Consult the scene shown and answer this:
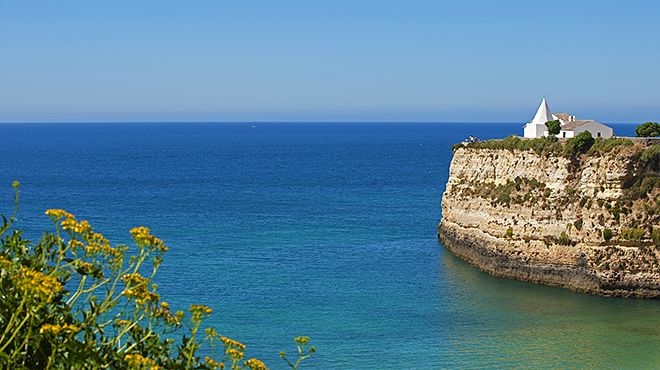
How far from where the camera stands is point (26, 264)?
7.74 meters

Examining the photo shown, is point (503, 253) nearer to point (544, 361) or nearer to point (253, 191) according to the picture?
point (544, 361)

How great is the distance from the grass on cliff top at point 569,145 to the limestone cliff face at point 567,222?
24 cm

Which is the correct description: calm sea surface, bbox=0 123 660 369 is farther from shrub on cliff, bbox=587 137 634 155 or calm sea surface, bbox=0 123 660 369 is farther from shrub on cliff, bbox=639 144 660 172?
shrub on cliff, bbox=587 137 634 155

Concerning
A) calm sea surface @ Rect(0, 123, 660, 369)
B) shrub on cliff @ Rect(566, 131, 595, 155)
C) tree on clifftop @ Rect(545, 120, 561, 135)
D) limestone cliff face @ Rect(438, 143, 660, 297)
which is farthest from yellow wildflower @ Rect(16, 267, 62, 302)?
tree on clifftop @ Rect(545, 120, 561, 135)

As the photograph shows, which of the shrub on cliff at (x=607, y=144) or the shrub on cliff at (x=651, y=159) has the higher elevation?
the shrub on cliff at (x=607, y=144)

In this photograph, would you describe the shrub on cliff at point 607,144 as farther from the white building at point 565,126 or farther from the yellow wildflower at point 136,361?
the yellow wildflower at point 136,361

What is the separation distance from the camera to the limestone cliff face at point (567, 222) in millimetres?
33125

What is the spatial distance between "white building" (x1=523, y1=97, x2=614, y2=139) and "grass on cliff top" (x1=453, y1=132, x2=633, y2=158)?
11.1ft

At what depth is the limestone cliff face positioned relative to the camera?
109 feet

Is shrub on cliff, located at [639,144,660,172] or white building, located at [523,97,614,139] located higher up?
white building, located at [523,97,614,139]

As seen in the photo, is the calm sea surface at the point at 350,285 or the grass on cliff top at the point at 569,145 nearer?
the calm sea surface at the point at 350,285

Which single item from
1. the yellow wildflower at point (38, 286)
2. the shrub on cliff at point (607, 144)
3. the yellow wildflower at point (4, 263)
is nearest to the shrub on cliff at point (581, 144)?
the shrub on cliff at point (607, 144)

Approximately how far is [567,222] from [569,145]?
3701mm

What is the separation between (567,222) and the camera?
35.3 metres
